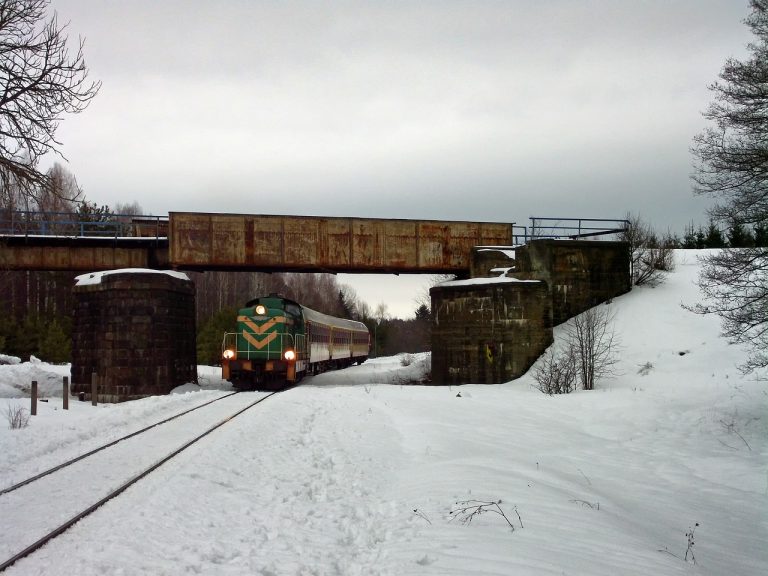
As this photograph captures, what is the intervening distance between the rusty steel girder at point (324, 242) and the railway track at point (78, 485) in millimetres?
13519

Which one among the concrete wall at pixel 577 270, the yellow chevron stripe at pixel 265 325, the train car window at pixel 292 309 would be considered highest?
the concrete wall at pixel 577 270

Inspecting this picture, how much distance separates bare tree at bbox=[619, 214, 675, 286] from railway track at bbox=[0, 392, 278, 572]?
2260 centimetres

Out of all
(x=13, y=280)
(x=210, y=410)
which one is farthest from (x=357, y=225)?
(x=13, y=280)

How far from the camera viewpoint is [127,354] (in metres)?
24.3

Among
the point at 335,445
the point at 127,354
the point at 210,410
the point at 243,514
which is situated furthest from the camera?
the point at 127,354

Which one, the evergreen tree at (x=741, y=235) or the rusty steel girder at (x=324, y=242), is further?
the rusty steel girder at (x=324, y=242)

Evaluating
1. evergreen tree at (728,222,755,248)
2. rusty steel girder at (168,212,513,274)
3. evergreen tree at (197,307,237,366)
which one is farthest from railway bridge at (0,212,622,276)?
evergreen tree at (197,307,237,366)

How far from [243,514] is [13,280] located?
5077cm

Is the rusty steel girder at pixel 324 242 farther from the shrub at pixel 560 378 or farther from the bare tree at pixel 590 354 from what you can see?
the shrub at pixel 560 378

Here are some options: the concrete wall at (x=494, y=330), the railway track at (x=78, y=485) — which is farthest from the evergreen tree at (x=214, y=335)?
the railway track at (x=78, y=485)

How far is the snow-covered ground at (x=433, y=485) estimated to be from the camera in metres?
5.84

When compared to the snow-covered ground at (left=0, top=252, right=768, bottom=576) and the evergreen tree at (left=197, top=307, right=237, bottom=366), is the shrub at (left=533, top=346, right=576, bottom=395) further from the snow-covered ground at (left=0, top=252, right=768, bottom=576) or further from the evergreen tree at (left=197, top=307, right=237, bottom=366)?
the evergreen tree at (left=197, top=307, right=237, bottom=366)

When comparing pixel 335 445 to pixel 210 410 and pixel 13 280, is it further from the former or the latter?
pixel 13 280

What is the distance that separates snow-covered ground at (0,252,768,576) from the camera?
19.2 ft
